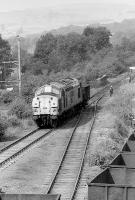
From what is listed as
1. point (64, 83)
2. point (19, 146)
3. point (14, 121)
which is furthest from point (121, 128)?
point (19, 146)

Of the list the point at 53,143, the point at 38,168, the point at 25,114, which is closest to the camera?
the point at 38,168

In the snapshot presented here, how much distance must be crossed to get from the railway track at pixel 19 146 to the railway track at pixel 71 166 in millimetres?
1991

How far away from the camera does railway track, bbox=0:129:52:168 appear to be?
21.3m

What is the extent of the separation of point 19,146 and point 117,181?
489 inches

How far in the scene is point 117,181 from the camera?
1297 centimetres

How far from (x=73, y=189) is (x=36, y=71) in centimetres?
7569

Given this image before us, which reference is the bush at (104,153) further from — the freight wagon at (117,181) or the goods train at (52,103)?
the goods train at (52,103)

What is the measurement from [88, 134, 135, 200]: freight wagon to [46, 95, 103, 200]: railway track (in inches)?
91.2

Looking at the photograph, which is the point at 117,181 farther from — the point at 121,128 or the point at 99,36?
the point at 99,36

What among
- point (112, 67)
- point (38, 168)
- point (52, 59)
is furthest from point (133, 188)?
point (52, 59)

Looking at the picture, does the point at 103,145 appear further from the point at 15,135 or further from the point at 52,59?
the point at 52,59

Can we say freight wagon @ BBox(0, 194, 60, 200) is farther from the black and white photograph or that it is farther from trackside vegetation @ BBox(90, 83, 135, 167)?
trackside vegetation @ BBox(90, 83, 135, 167)

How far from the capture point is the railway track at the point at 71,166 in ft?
53.3

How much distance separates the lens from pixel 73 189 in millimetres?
16250
